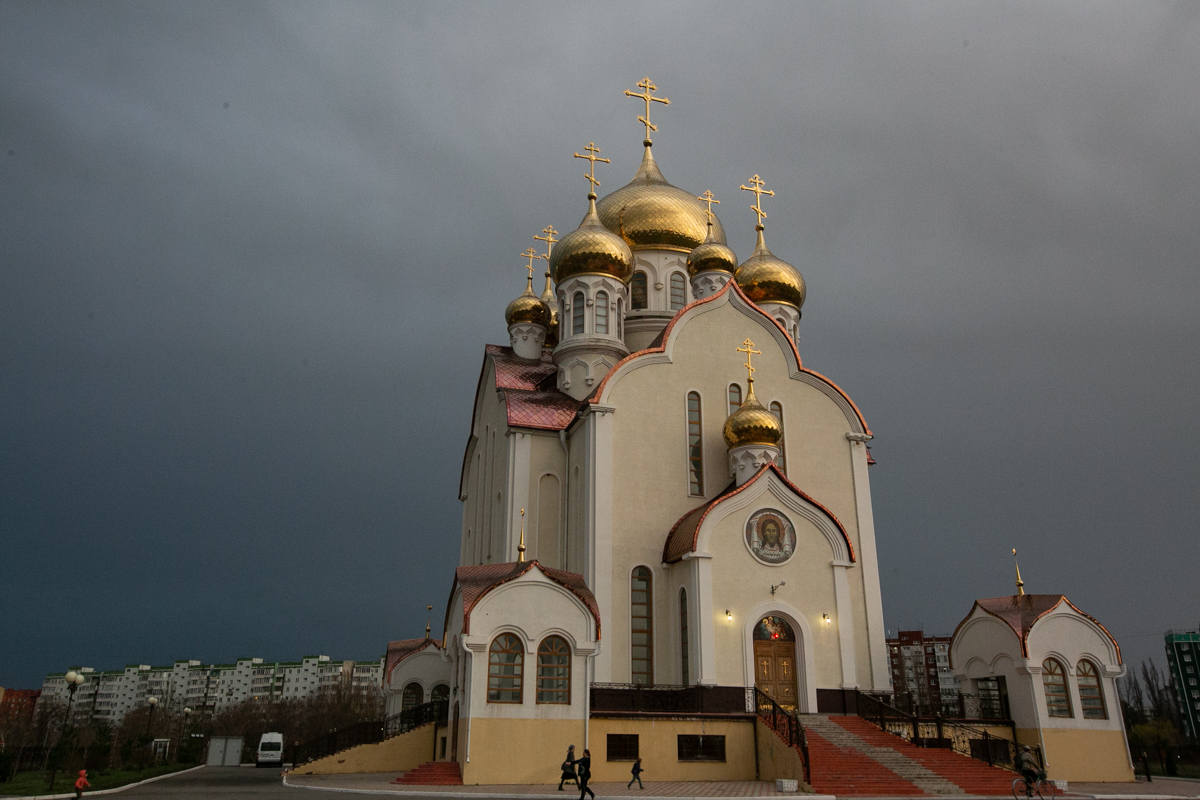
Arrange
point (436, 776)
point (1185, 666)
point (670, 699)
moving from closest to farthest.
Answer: point (436, 776)
point (670, 699)
point (1185, 666)

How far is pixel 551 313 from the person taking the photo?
2533 centimetres

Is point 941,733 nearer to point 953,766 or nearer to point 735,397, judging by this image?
point 953,766

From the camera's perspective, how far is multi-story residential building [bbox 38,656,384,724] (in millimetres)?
86113

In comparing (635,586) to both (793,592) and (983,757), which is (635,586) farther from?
(983,757)

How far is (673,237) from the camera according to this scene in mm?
24719

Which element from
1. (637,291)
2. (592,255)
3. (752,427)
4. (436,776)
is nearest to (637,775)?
(436,776)

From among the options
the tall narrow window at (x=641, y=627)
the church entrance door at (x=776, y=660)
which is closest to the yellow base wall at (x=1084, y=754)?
the church entrance door at (x=776, y=660)

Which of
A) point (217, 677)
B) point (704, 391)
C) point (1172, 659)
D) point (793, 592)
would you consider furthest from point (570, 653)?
point (217, 677)

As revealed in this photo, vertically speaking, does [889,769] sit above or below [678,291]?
below

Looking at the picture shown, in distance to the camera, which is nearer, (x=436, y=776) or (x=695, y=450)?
(x=436, y=776)

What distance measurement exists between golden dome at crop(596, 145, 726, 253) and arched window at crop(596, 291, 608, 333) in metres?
2.84

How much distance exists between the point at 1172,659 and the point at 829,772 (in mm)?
57835

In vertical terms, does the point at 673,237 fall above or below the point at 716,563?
above

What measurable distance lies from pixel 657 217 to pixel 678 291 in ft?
6.98
